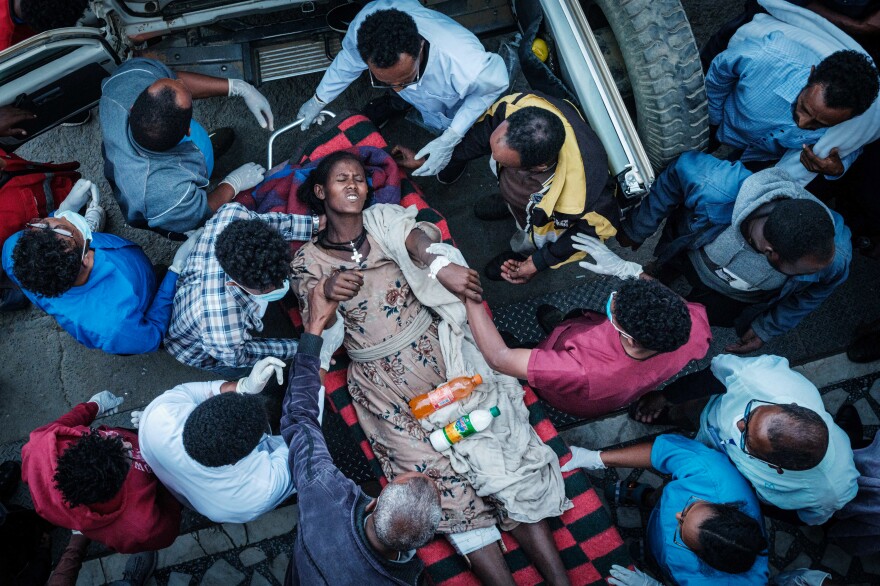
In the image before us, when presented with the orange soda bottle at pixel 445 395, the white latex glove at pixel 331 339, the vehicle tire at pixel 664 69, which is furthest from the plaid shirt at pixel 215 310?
the vehicle tire at pixel 664 69

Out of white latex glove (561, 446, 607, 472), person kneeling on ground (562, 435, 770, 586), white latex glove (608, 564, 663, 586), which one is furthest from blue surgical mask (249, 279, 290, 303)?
white latex glove (608, 564, 663, 586)

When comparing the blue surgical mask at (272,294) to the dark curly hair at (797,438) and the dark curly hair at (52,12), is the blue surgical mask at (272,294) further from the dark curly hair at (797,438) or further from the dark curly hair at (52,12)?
the dark curly hair at (797,438)

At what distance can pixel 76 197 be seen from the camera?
4.14 metres

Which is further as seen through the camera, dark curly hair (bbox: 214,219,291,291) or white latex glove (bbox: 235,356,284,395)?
white latex glove (bbox: 235,356,284,395)

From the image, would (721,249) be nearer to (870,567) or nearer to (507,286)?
(507,286)

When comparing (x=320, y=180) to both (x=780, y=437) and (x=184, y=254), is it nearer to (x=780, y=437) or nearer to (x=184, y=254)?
(x=184, y=254)

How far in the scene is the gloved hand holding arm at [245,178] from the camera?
4203 mm

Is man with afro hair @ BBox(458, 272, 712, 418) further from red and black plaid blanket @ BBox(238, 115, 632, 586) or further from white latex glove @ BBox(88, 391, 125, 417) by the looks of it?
white latex glove @ BBox(88, 391, 125, 417)

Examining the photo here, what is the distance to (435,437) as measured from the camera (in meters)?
3.64

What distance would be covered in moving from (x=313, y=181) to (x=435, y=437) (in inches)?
70.6

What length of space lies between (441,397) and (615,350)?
3.62ft

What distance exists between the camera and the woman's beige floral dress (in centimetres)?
375

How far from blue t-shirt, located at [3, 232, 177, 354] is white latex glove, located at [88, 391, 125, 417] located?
2.01ft

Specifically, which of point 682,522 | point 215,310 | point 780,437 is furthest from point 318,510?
point 780,437
